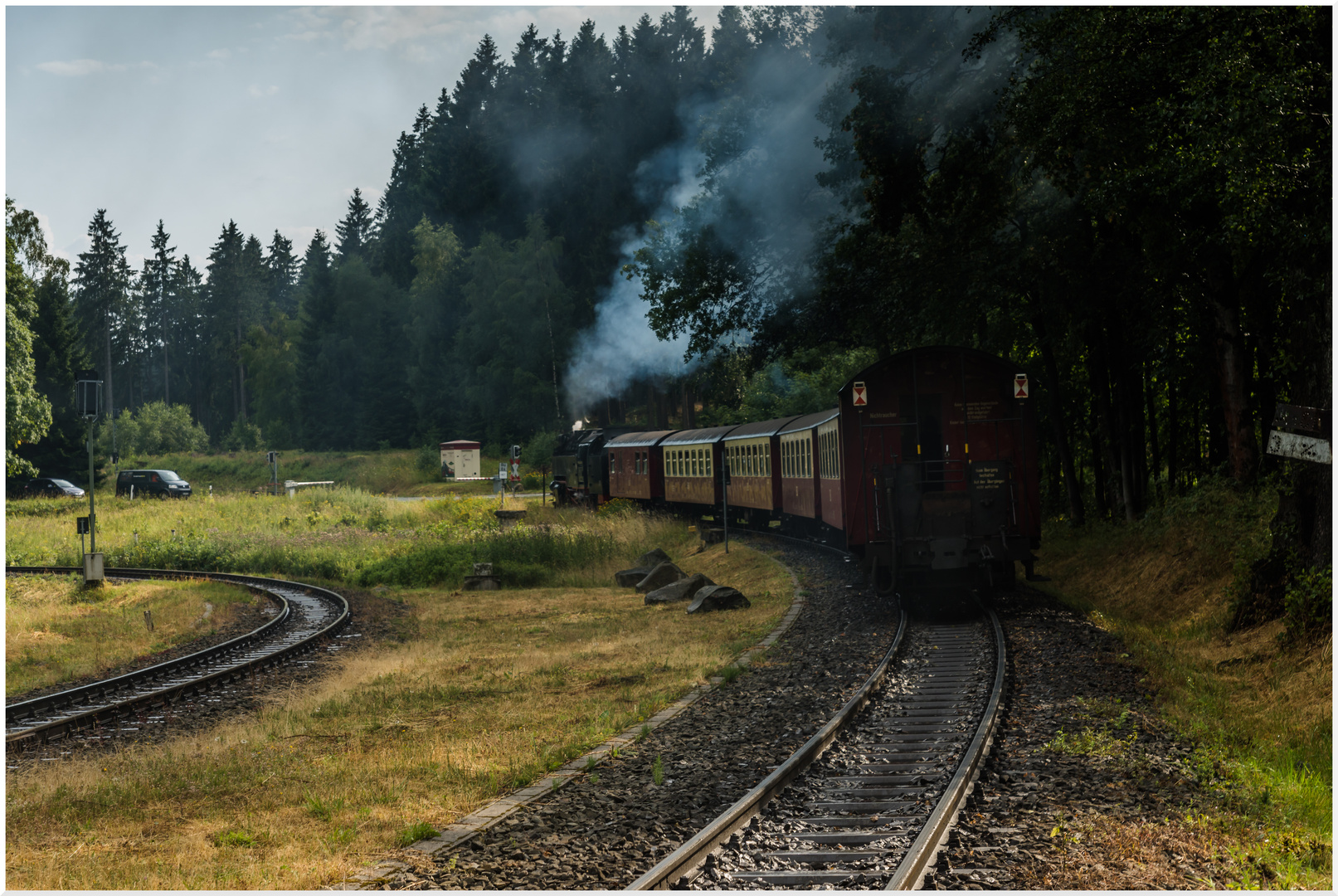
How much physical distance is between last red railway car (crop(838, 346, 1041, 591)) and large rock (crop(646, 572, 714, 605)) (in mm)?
4281

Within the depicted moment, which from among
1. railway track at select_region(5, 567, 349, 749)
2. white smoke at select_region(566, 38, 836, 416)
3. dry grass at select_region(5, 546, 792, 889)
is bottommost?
railway track at select_region(5, 567, 349, 749)

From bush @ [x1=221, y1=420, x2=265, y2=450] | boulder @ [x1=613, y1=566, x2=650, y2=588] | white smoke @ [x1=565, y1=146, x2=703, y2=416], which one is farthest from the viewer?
bush @ [x1=221, y1=420, x2=265, y2=450]

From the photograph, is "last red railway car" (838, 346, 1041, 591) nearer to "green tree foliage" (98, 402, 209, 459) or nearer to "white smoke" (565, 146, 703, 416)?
"white smoke" (565, 146, 703, 416)

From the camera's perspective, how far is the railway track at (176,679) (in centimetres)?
1145

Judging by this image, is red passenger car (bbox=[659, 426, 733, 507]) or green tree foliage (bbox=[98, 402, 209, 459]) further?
green tree foliage (bbox=[98, 402, 209, 459])

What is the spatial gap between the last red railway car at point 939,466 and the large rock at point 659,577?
6.13 m

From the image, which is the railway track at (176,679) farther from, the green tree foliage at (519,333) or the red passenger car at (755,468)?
the green tree foliage at (519,333)

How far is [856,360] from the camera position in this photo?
4369 cm

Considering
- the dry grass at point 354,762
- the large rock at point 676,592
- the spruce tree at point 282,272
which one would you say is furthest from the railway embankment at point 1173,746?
the spruce tree at point 282,272

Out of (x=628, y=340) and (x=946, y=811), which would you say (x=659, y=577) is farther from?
(x=628, y=340)

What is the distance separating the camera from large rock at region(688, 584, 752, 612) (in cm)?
1681

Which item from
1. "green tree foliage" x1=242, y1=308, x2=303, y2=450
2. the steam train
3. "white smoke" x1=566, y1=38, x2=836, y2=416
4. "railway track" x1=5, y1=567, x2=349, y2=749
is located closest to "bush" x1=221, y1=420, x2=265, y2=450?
"green tree foliage" x1=242, y1=308, x2=303, y2=450

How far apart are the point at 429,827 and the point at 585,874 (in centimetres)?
120

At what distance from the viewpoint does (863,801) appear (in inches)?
269
